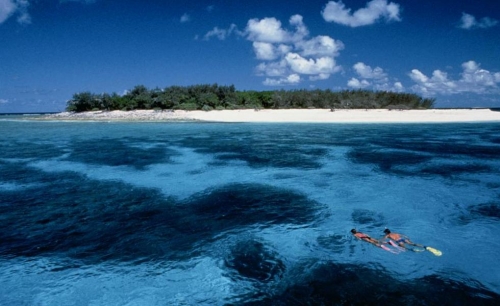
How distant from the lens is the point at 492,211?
8883mm

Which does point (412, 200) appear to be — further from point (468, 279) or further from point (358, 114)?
point (358, 114)

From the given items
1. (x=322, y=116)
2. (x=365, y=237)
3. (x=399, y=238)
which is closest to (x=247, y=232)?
(x=365, y=237)

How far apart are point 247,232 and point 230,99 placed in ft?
184

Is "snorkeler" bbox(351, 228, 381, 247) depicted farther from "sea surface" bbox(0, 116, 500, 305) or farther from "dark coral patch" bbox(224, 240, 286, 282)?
"dark coral patch" bbox(224, 240, 286, 282)

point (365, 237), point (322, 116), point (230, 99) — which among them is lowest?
point (365, 237)

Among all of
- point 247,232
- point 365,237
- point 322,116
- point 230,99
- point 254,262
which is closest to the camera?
point 254,262

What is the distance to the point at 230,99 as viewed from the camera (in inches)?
2441

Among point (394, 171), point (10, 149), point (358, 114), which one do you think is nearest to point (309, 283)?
point (394, 171)

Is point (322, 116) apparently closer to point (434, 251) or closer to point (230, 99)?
point (230, 99)

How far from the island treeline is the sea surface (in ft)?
150

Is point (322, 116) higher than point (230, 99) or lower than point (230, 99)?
lower

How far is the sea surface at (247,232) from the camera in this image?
534cm

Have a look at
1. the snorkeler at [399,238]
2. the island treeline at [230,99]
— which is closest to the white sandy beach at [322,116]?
the island treeline at [230,99]

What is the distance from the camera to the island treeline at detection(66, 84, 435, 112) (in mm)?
59594
